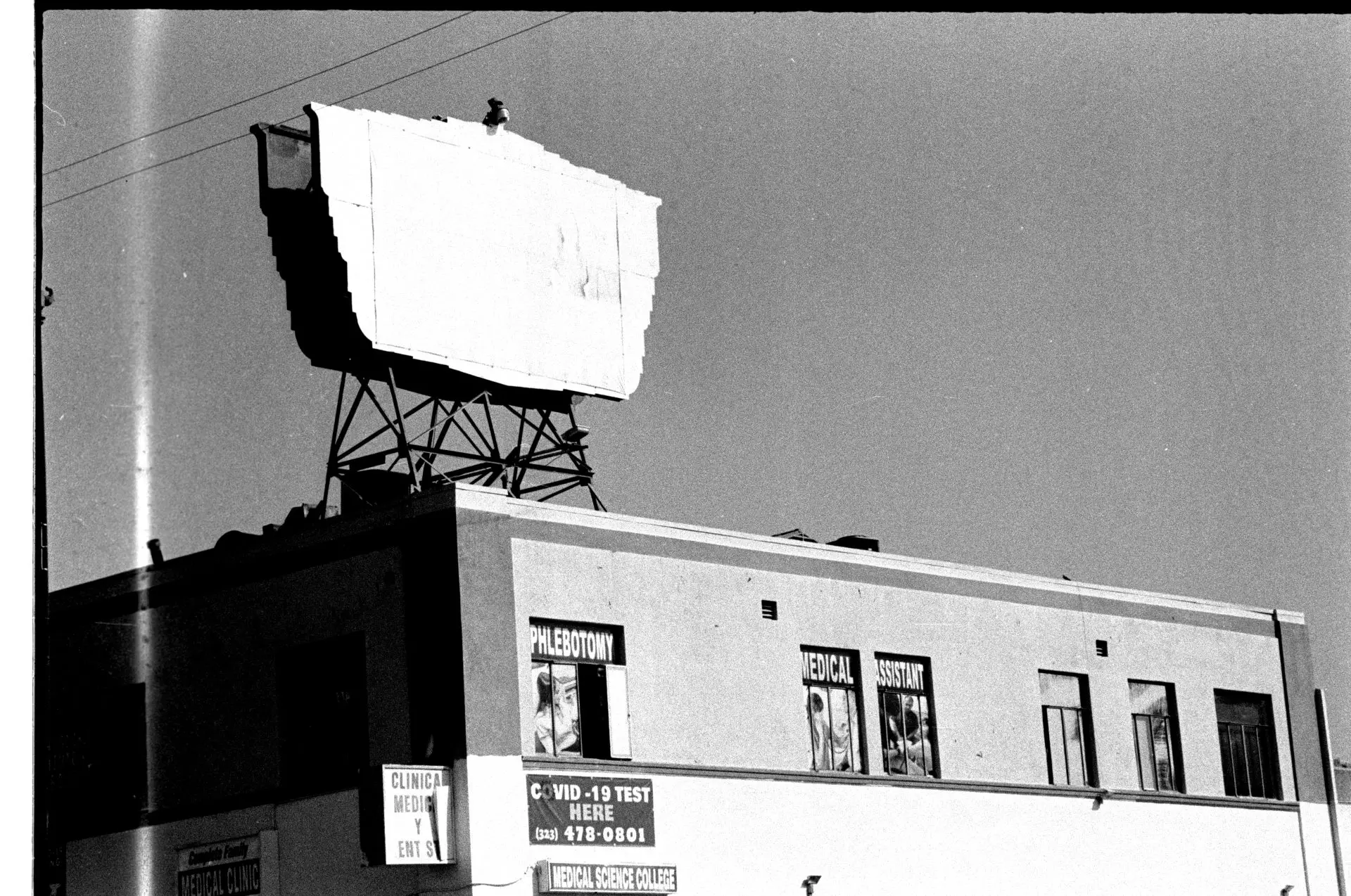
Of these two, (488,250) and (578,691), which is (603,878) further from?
(488,250)

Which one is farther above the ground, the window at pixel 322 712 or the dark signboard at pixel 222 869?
the window at pixel 322 712

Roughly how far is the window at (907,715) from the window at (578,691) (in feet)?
16.7

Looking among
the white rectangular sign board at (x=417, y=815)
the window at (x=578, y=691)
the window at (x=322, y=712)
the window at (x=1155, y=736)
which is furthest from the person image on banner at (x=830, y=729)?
the window at (x=1155, y=736)

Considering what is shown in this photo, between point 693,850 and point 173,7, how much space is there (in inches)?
899

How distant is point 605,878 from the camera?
78.1ft

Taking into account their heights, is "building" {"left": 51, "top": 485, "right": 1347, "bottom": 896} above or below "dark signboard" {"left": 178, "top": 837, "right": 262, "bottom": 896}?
above

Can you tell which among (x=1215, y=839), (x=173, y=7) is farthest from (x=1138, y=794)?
(x=173, y=7)

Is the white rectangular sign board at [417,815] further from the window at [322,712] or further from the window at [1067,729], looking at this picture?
the window at [1067,729]

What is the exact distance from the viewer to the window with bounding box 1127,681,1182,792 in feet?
107

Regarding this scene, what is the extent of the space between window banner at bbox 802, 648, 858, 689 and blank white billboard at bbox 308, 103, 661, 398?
498cm

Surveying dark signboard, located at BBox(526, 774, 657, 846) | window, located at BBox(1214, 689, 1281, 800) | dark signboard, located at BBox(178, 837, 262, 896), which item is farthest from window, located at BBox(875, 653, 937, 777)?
dark signboard, located at BBox(178, 837, 262, 896)

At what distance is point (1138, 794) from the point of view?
32.0 metres

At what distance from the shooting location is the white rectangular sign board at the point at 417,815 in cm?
2248

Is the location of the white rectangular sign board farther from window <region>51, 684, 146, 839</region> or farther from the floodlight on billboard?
the floodlight on billboard
